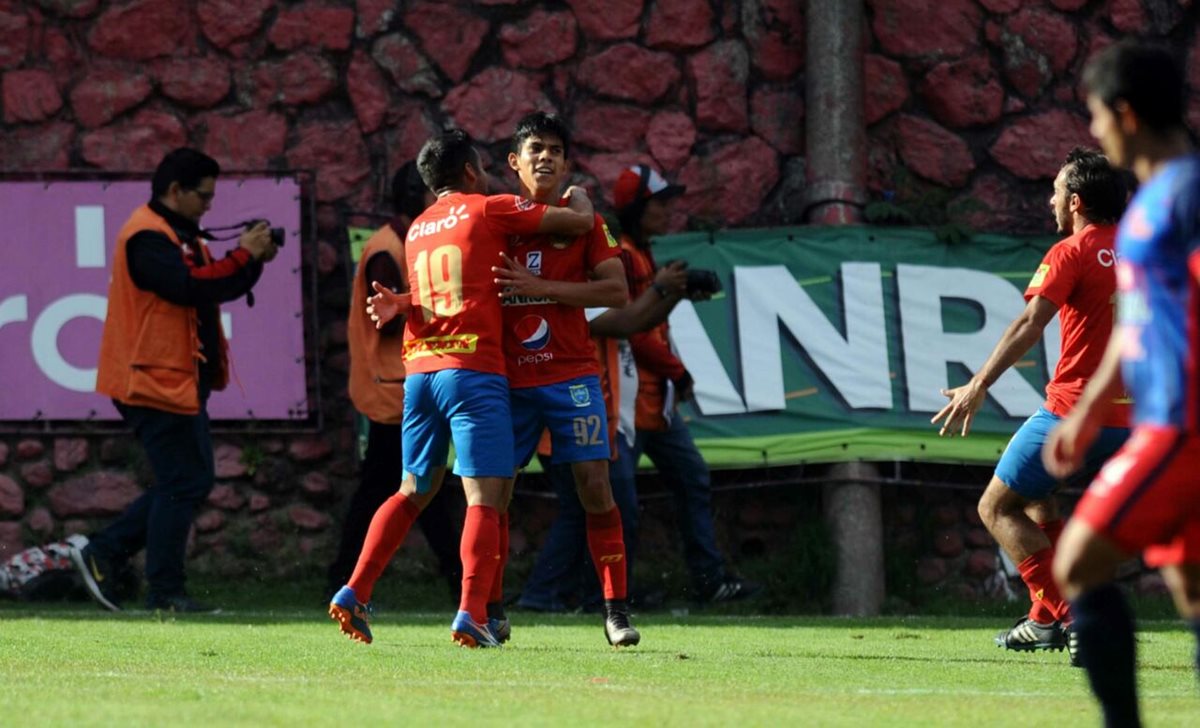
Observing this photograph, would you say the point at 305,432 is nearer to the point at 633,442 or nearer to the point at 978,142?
the point at 633,442

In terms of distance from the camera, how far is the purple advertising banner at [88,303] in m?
11.2

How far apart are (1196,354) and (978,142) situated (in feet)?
26.5

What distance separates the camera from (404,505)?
7.23 meters

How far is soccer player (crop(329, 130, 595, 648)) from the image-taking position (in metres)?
7.00

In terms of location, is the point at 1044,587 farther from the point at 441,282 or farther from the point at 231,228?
the point at 231,228

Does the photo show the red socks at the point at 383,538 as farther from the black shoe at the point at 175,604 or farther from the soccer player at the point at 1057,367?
the black shoe at the point at 175,604

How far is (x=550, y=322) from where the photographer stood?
7.33 m

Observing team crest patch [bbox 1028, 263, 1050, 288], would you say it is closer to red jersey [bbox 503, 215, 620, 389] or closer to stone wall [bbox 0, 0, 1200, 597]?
red jersey [bbox 503, 215, 620, 389]

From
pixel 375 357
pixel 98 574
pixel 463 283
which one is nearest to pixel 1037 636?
pixel 463 283

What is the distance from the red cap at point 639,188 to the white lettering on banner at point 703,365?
135cm

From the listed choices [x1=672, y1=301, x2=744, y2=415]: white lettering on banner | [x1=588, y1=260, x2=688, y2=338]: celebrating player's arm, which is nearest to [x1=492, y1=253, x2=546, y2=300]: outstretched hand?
[x1=588, y1=260, x2=688, y2=338]: celebrating player's arm

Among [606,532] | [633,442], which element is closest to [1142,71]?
[606,532]

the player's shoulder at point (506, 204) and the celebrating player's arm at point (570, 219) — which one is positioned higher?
the player's shoulder at point (506, 204)

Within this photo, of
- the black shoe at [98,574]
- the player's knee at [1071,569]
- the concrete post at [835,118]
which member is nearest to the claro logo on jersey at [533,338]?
the player's knee at [1071,569]
